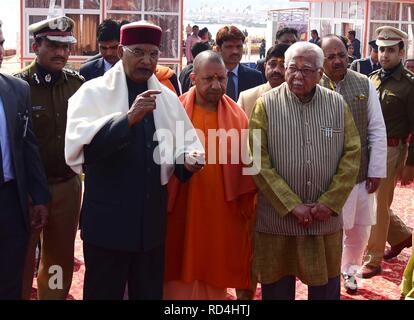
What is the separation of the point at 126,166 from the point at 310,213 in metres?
1.16

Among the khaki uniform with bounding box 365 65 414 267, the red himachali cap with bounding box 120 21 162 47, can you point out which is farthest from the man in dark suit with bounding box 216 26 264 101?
the red himachali cap with bounding box 120 21 162 47

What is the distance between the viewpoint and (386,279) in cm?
565

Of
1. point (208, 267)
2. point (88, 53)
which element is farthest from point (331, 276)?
point (88, 53)

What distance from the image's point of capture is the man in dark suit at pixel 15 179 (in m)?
3.56

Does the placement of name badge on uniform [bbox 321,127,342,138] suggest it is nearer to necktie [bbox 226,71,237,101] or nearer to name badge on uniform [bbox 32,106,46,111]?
name badge on uniform [bbox 32,106,46,111]

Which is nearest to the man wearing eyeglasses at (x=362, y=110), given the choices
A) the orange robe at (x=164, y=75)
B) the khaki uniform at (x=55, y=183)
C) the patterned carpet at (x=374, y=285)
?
the patterned carpet at (x=374, y=285)

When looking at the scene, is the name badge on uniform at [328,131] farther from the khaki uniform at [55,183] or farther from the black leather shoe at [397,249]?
the black leather shoe at [397,249]

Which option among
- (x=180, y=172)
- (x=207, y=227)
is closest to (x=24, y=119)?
(x=180, y=172)

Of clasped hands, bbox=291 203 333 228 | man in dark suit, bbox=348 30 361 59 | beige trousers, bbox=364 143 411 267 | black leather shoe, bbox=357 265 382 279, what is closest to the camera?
clasped hands, bbox=291 203 333 228

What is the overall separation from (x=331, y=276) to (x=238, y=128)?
110 cm

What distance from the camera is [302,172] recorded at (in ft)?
13.1

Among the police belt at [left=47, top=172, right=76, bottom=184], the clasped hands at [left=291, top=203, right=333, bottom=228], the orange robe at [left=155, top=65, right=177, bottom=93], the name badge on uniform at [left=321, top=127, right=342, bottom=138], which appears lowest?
the clasped hands at [left=291, top=203, right=333, bottom=228]

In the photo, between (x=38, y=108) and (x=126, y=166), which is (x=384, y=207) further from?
(x=38, y=108)

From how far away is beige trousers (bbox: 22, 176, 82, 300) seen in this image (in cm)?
447
